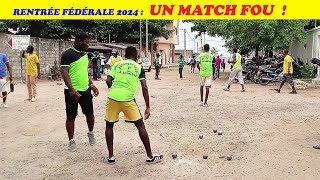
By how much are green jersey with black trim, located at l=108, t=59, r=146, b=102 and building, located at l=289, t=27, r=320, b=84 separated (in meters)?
13.8

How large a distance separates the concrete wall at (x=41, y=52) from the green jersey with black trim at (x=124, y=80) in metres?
15.3

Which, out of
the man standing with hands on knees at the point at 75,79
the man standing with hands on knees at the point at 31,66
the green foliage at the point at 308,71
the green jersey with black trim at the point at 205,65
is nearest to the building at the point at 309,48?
the green foliage at the point at 308,71

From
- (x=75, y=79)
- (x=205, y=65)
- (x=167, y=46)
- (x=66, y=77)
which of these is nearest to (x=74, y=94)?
(x=66, y=77)

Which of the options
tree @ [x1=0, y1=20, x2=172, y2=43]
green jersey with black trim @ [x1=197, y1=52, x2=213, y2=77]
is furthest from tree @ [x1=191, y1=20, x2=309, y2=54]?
tree @ [x1=0, y1=20, x2=172, y2=43]

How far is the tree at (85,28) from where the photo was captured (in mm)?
29734

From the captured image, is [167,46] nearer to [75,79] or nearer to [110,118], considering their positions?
[75,79]

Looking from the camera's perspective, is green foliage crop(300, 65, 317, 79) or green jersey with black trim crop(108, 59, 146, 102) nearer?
green jersey with black trim crop(108, 59, 146, 102)

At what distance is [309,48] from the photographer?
21.5 meters

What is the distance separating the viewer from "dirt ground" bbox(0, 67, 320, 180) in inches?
208

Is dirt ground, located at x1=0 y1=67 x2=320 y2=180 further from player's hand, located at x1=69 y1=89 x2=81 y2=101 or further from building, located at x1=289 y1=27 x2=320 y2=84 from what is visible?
building, located at x1=289 y1=27 x2=320 y2=84

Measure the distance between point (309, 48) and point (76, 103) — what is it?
1770 centimetres

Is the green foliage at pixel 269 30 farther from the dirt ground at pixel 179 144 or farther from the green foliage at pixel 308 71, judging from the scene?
the dirt ground at pixel 179 144

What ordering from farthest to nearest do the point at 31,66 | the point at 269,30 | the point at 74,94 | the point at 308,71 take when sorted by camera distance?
the point at 308,71, the point at 269,30, the point at 31,66, the point at 74,94

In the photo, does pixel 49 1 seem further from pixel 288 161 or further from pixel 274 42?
pixel 274 42
